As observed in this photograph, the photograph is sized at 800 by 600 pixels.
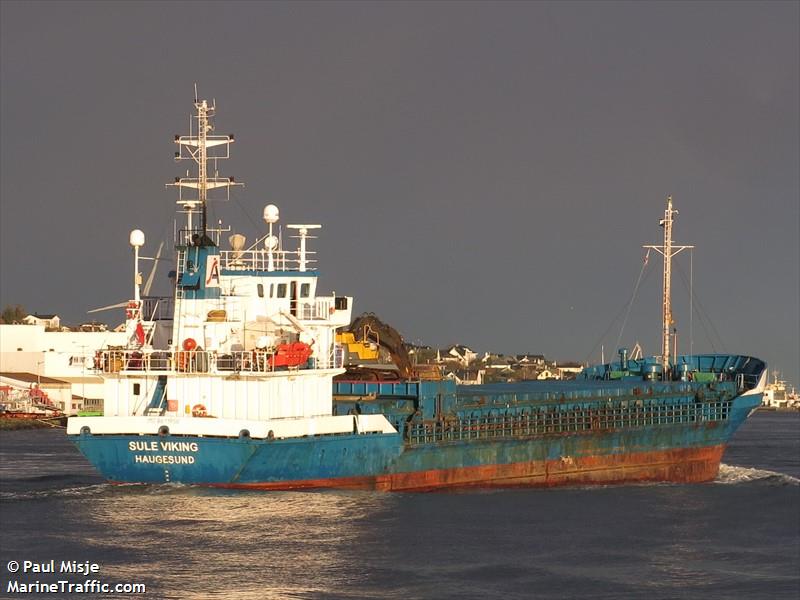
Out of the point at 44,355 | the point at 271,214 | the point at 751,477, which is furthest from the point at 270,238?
the point at 44,355

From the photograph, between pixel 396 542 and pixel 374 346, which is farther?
pixel 374 346

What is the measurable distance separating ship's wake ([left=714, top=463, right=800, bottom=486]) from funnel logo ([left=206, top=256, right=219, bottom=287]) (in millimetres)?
23073

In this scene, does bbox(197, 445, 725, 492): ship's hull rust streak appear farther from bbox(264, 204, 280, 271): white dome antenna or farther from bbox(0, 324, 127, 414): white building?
bbox(0, 324, 127, 414): white building

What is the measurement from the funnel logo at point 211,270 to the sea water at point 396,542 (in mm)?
6271

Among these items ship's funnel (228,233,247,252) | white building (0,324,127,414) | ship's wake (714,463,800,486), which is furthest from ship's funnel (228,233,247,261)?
white building (0,324,127,414)

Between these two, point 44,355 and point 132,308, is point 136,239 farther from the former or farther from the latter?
point 44,355

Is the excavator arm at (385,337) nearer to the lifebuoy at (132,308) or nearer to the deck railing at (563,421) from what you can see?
the deck railing at (563,421)

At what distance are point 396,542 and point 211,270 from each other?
11.8 m

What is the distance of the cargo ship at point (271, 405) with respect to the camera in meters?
43.6

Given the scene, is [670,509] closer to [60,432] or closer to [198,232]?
[198,232]

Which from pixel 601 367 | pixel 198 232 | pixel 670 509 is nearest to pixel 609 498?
pixel 670 509

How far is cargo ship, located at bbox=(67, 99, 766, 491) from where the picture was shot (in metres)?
43.6

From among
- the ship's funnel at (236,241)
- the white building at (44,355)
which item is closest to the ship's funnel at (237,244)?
the ship's funnel at (236,241)

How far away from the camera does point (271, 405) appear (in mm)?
44312
